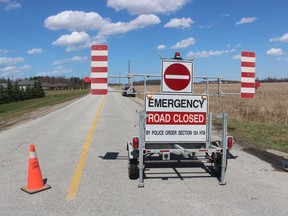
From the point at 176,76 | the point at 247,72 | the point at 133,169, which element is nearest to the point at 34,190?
the point at 133,169

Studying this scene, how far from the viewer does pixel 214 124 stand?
1557cm

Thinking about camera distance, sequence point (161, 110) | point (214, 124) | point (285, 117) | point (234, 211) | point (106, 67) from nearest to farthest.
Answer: point (234, 211)
point (161, 110)
point (106, 67)
point (214, 124)
point (285, 117)

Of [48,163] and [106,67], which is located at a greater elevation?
[106,67]

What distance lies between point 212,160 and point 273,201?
1.88m

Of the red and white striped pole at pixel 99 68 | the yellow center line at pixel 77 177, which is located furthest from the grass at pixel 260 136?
the red and white striped pole at pixel 99 68

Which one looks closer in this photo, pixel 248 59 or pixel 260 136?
pixel 248 59

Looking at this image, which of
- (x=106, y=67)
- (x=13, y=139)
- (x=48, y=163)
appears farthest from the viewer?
(x=13, y=139)

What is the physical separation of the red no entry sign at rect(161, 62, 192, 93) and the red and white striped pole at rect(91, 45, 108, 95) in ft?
4.33

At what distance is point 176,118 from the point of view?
6.67 metres

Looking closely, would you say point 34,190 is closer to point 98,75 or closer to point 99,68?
point 98,75

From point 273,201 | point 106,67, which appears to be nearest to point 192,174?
point 273,201

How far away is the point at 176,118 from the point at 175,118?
0.02 meters

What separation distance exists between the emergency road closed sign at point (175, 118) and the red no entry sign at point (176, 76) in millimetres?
157

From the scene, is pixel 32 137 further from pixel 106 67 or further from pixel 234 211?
pixel 234 211
